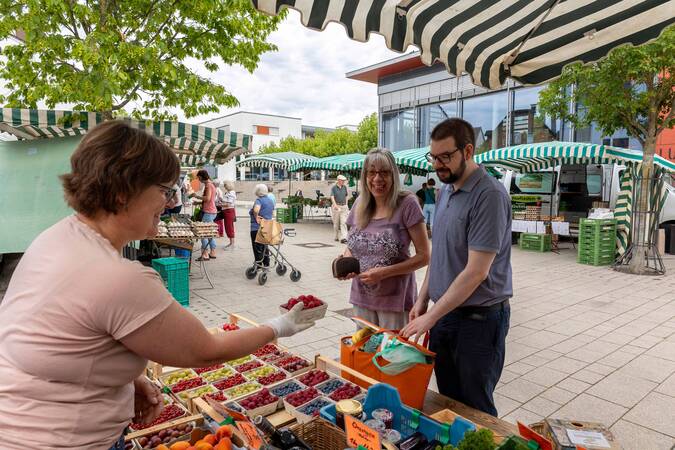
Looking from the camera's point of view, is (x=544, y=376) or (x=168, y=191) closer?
(x=168, y=191)

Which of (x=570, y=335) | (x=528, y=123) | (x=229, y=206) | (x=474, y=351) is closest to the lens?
(x=474, y=351)

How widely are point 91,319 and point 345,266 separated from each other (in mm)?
1806

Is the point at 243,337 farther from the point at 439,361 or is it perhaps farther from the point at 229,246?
the point at 229,246

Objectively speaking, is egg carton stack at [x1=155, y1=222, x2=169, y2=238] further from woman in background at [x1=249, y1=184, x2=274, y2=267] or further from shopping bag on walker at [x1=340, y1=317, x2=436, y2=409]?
shopping bag on walker at [x1=340, y1=317, x2=436, y2=409]

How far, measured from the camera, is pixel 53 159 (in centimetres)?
686

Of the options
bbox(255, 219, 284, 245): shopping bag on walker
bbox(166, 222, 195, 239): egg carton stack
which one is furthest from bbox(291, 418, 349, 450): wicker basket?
bbox(166, 222, 195, 239): egg carton stack

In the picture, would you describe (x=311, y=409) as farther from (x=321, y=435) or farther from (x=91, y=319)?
(x=91, y=319)

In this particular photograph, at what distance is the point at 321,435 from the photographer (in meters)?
2.07

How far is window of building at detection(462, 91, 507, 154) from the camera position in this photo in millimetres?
23531

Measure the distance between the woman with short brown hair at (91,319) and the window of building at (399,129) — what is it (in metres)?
28.7

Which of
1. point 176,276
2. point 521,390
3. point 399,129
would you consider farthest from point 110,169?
point 399,129

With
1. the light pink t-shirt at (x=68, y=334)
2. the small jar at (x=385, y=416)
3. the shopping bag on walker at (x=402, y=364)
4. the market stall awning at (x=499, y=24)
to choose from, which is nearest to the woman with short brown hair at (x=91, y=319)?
the light pink t-shirt at (x=68, y=334)

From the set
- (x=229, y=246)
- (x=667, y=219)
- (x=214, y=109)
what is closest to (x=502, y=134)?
(x=667, y=219)

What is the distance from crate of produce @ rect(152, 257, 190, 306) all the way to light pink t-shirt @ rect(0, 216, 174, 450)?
5.54 metres
